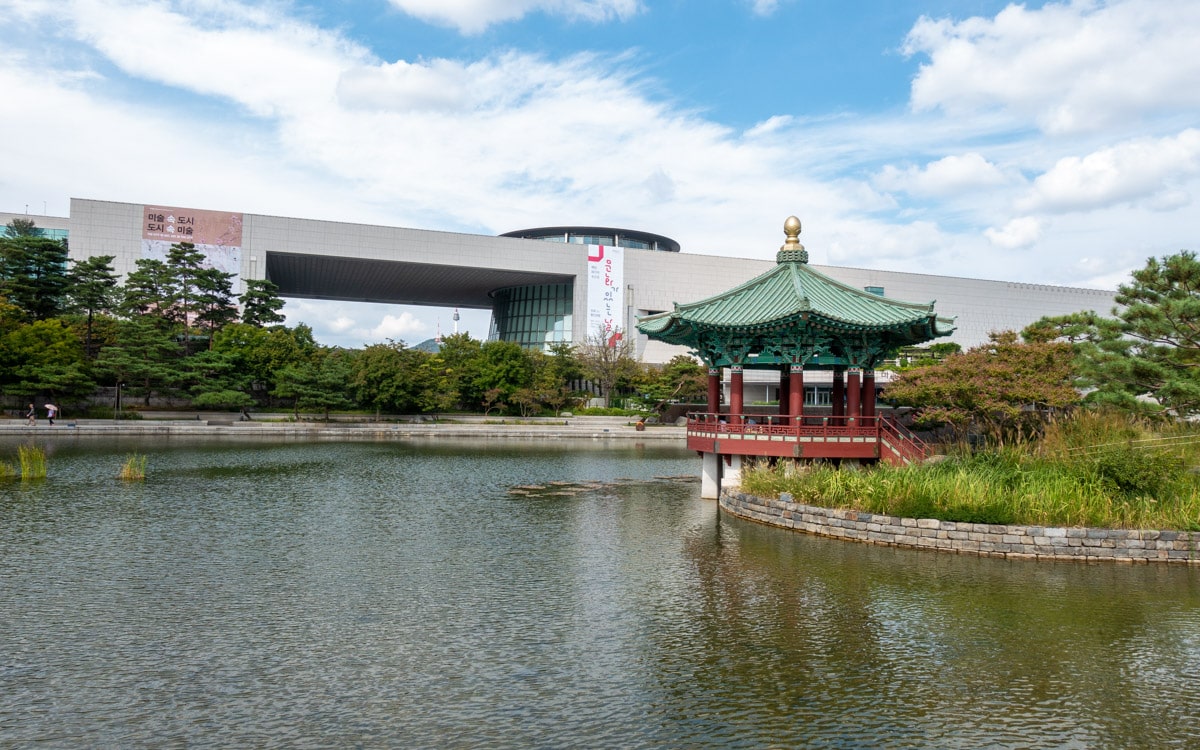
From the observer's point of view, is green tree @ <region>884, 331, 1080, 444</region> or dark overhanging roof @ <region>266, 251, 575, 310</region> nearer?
Answer: green tree @ <region>884, 331, 1080, 444</region>

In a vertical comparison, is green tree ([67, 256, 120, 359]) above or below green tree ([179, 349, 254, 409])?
above

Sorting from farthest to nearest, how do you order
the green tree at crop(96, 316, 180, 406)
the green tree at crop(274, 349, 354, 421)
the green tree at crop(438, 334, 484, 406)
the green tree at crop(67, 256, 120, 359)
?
1. the green tree at crop(438, 334, 484, 406)
2. the green tree at crop(67, 256, 120, 359)
3. the green tree at crop(274, 349, 354, 421)
4. the green tree at crop(96, 316, 180, 406)

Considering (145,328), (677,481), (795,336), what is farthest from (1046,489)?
(145,328)

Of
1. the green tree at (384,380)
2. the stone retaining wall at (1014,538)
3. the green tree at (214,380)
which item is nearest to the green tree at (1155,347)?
the stone retaining wall at (1014,538)

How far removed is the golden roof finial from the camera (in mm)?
23312

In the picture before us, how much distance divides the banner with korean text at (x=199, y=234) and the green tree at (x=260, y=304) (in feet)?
12.2

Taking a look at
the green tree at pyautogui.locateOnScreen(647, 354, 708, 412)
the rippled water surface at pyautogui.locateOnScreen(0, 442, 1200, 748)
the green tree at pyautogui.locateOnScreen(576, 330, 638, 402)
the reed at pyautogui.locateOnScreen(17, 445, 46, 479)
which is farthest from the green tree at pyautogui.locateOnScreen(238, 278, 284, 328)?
the rippled water surface at pyautogui.locateOnScreen(0, 442, 1200, 748)

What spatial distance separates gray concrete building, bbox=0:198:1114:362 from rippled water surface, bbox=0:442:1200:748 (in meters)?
54.0

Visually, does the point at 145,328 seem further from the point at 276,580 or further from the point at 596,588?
the point at 596,588

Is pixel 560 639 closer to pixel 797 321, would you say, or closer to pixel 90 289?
pixel 797 321

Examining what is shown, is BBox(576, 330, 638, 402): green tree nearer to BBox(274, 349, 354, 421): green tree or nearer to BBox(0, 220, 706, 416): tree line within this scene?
BBox(0, 220, 706, 416): tree line

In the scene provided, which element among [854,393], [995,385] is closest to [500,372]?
[995,385]

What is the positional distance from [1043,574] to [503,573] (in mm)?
9234

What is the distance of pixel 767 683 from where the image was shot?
8586mm
